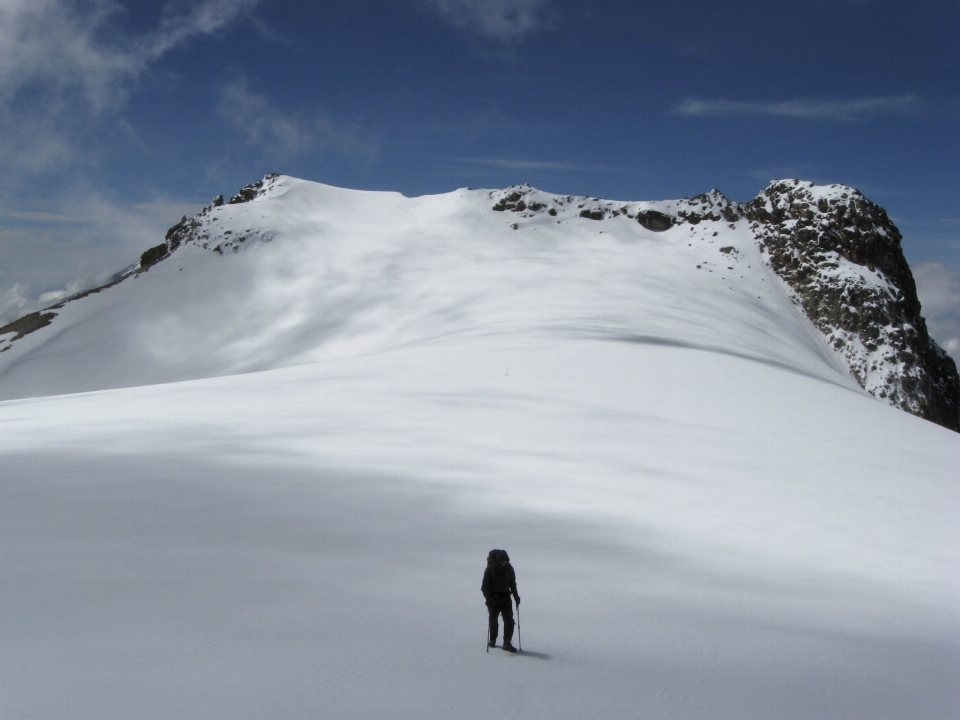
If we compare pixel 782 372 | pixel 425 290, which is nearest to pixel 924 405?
pixel 782 372

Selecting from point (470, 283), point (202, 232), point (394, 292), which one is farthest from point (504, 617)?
point (202, 232)

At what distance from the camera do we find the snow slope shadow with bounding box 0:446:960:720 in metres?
4.82

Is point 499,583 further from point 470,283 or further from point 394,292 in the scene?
point 394,292

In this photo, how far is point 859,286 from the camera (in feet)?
161

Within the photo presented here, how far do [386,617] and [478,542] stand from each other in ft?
7.35

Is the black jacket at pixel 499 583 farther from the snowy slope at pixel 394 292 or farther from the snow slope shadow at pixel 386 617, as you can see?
the snowy slope at pixel 394 292

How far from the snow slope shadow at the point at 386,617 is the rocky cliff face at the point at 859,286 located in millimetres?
40972

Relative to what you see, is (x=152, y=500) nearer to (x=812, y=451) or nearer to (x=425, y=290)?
(x=812, y=451)

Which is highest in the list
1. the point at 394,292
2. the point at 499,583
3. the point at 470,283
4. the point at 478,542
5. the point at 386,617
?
the point at 470,283

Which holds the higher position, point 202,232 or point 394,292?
point 202,232

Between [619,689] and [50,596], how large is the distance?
4.08 m

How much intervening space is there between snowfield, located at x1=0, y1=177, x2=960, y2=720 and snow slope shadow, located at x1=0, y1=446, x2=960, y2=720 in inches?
1.0

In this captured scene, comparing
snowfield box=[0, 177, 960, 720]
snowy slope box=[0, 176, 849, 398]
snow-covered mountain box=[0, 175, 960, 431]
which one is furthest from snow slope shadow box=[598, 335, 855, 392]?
snowfield box=[0, 177, 960, 720]

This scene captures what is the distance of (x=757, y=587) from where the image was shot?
7809 millimetres
